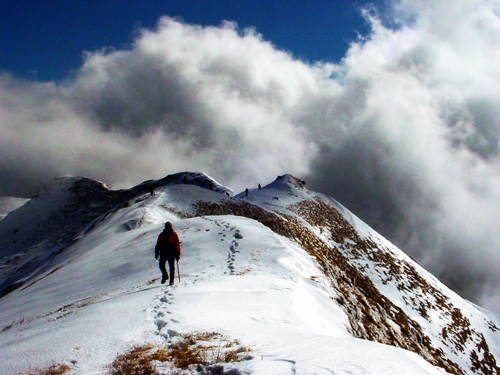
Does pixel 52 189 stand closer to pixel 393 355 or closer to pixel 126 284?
pixel 126 284

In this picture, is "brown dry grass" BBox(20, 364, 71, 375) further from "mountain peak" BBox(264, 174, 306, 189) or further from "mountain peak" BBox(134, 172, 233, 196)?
"mountain peak" BBox(134, 172, 233, 196)

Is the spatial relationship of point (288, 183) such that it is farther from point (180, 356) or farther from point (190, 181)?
point (180, 356)

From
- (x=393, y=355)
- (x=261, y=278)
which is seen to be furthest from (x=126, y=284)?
(x=393, y=355)

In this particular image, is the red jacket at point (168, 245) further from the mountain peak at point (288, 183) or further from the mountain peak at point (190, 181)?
the mountain peak at point (190, 181)

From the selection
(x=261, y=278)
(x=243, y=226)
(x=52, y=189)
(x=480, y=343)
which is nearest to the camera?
(x=261, y=278)

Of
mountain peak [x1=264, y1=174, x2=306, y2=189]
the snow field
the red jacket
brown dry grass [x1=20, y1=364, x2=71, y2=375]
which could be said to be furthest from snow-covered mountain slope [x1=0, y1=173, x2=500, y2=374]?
mountain peak [x1=264, y1=174, x2=306, y2=189]

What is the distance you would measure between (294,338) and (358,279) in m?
35.8

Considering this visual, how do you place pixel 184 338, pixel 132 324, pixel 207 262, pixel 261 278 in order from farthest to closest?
1. pixel 207 262
2. pixel 261 278
3. pixel 132 324
4. pixel 184 338

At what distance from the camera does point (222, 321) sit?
8.52 metres

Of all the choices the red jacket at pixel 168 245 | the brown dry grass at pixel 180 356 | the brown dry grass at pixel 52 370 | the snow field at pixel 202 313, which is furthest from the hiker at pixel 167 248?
the brown dry grass at pixel 52 370

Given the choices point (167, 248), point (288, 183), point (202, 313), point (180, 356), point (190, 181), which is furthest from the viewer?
point (190, 181)

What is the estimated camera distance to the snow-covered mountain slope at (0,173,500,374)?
6328 millimetres

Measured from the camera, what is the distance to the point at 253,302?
11.2 meters

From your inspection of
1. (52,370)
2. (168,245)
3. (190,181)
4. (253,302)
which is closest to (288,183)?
(190,181)
